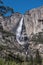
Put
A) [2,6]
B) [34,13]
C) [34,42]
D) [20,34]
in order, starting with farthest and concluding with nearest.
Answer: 1. [34,13]
2. [20,34]
3. [34,42]
4. [2,6]

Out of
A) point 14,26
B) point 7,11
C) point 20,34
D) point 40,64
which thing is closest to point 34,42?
point 20,34

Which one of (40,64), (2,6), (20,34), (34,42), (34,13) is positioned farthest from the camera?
(34,13)

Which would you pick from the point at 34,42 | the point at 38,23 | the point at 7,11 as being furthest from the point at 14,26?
the point at 7,11

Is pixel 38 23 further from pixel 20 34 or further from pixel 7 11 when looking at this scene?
pixel 7 11

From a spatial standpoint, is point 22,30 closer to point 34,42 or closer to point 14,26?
point 14,26

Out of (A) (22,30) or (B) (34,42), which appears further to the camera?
(A) (22,30)

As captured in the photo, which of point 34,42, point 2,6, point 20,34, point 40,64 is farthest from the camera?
point 20,34

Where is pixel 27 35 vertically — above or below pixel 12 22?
below

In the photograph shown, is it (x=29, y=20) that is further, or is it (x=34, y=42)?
(x=29, y=20)

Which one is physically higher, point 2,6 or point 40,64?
point 2,6
